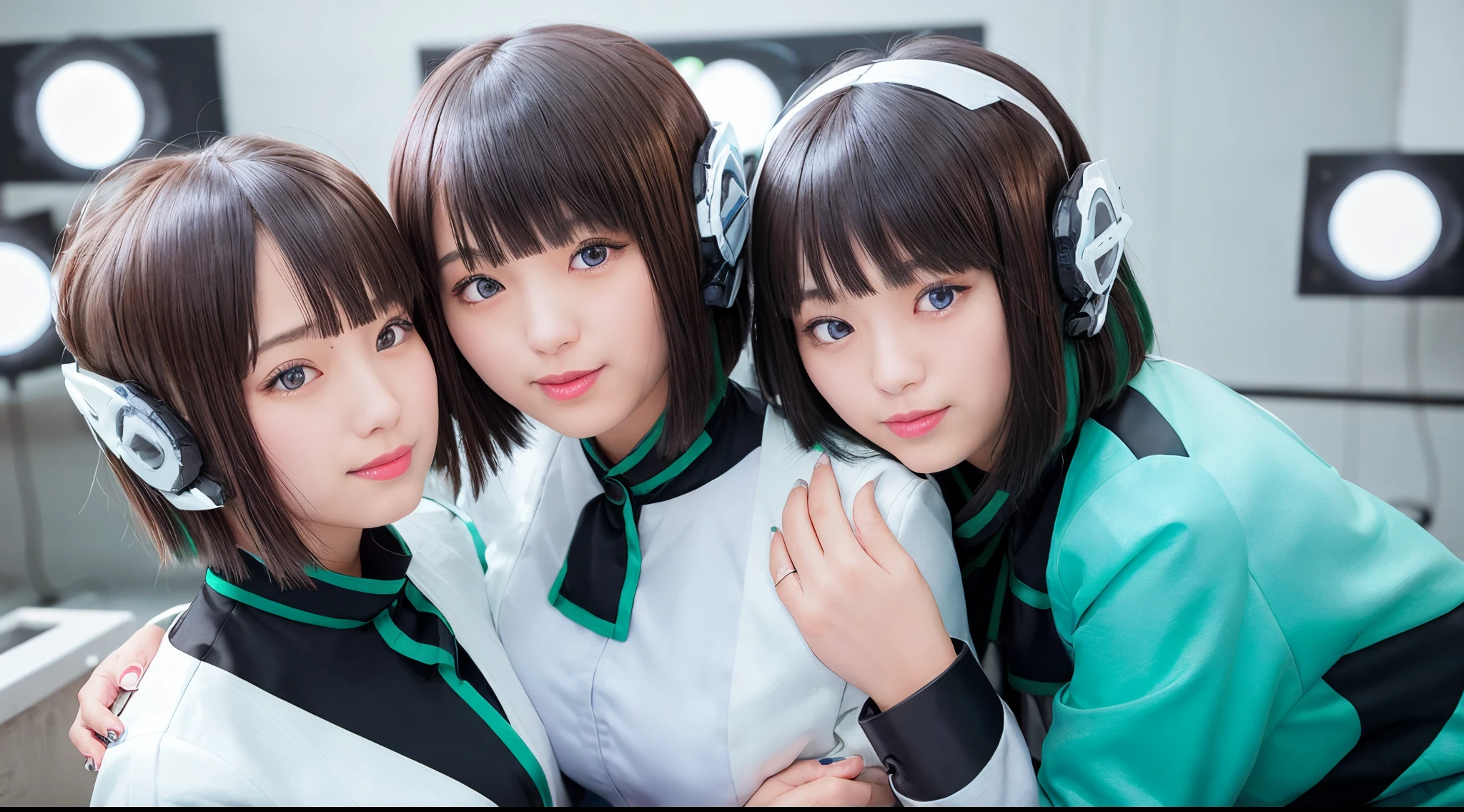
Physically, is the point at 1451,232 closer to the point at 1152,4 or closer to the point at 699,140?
the point at 1152,4

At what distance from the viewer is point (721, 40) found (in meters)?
2.67

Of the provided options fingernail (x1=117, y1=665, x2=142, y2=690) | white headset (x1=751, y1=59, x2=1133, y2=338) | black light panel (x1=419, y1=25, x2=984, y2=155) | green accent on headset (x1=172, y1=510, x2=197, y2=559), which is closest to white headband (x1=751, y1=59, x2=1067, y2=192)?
white headset (x1=751, y1=59, x2=1133, y2=338)

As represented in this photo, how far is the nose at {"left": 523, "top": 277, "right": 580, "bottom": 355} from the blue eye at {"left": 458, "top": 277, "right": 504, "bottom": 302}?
0.05m

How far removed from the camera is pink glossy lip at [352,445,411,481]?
36.3 inches

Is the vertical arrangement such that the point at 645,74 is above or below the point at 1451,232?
above

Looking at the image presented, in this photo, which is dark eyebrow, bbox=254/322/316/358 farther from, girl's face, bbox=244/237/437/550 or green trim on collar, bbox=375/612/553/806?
green trim on collar, bbox=375/612/553/806

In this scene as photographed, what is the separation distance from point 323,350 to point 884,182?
57 cm

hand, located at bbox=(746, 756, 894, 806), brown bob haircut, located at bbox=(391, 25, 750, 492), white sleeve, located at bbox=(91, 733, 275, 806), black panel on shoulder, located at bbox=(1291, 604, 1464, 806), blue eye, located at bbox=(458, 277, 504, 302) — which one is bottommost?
hand, located at bbox=(746, 756, 894, 806)

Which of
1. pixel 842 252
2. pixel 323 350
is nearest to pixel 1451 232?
pixel 842 252

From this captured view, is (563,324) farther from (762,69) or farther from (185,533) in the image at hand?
(762,69)

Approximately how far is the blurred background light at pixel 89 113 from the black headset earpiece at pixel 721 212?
236 cm

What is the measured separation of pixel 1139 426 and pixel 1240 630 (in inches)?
9.0

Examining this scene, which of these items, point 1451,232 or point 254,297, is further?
point 1451,232

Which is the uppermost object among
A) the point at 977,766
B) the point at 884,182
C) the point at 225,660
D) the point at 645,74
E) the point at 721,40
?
the point at 721,40
